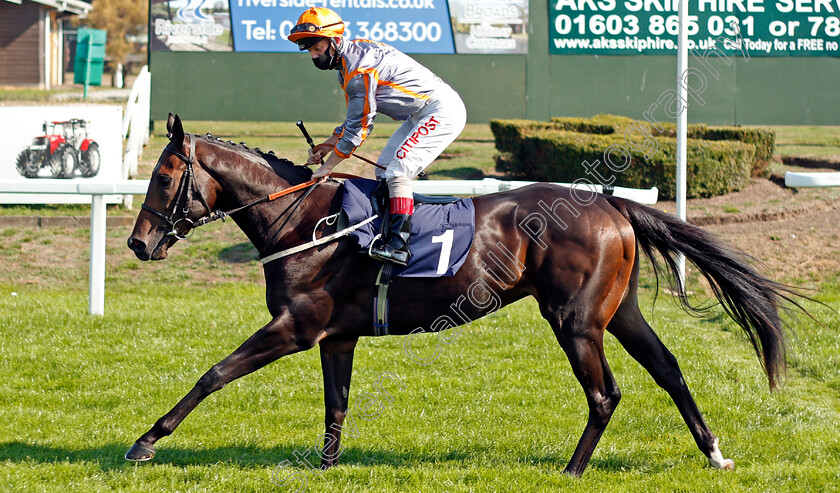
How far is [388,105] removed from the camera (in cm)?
457

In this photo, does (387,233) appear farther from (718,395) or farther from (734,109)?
(734,109)

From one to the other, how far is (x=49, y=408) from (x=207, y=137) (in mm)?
1970

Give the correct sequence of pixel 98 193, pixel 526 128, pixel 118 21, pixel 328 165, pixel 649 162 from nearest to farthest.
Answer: pixel 328 165 → pixel 98 193 → pixel 649 162 → pixel 526 128 → pixel 118 21

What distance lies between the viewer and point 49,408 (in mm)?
5363

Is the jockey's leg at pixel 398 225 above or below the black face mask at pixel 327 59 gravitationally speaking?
below

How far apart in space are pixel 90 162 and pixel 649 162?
6.64 metres

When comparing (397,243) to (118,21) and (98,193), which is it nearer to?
(98,193)

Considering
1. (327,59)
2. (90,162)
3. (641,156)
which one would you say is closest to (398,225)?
(327,59)

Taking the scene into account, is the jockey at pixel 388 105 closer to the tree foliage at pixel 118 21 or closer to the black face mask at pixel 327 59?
the black face mask at pixel 327 59

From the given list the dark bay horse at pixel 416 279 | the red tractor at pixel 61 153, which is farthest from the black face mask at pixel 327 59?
the red tractor at pixel 61 153

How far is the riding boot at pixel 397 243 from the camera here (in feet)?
14.4

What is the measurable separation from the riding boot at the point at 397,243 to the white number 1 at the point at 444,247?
0.16m

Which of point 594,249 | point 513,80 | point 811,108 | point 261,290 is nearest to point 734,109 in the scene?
point 811,108

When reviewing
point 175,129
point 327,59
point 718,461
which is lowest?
point 718,461
